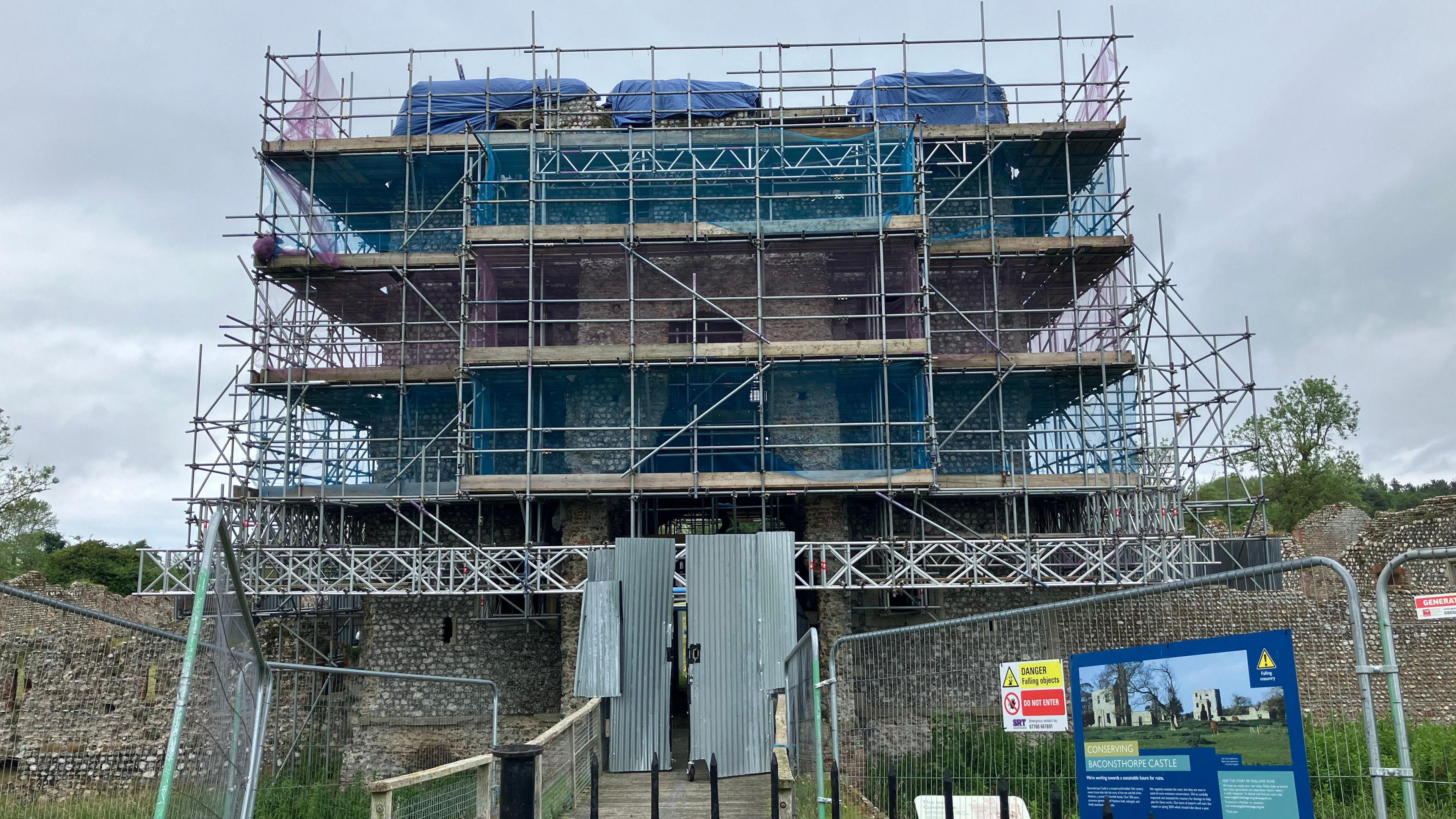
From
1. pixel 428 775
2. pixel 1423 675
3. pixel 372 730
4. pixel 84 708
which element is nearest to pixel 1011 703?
pixel 428 775

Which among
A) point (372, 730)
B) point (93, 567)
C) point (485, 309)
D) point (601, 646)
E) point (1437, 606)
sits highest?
point (485, 309)

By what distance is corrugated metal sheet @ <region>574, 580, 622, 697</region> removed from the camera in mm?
13859

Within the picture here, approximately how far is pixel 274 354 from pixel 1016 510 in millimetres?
15671

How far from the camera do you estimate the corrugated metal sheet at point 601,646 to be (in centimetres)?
1386

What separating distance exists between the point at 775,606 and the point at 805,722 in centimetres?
289

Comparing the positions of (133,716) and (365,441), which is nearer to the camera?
(133,716)

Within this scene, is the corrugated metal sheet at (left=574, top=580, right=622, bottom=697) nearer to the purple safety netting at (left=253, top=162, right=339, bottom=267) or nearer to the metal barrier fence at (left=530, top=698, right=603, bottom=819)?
the metal barrier fence at (left=530, top=698, right=603, bottom=819)

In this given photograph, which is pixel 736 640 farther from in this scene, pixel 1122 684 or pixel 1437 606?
pixel 1437 606

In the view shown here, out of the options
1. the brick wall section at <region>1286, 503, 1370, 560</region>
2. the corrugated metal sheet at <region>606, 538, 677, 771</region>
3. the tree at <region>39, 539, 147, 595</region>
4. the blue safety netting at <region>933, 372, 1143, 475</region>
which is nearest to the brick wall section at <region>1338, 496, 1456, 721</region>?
the blue safety netting at <region>933, 372, 1143, 475</region>

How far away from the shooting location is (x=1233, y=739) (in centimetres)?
489

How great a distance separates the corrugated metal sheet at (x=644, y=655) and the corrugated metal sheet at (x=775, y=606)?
4.49ft

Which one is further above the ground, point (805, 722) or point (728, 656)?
point (728, 656)

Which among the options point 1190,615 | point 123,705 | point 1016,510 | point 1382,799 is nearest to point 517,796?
point 123,705

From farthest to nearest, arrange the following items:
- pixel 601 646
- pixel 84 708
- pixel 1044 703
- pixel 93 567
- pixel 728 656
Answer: pixel 93 567 → pixel 601 646 → pixel 728 656 → pixel 1044 703 → pixel 84 708
